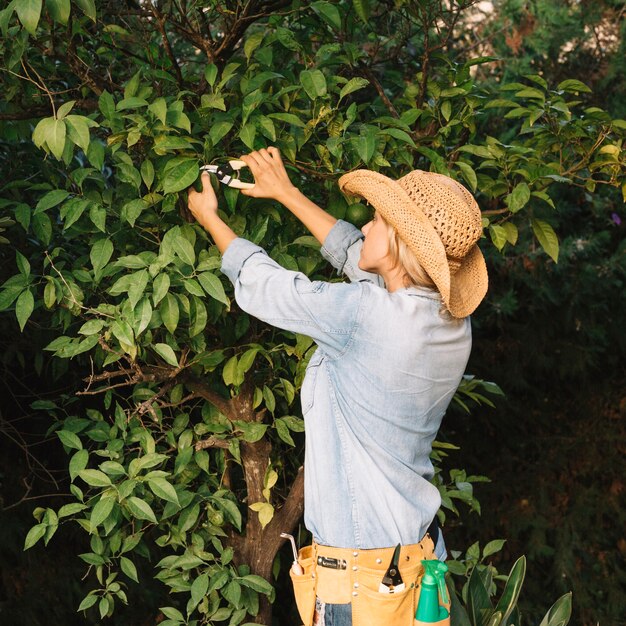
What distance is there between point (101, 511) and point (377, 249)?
2.63ft

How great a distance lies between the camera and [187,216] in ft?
5.98

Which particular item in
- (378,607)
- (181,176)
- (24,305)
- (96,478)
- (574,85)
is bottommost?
(96,478)

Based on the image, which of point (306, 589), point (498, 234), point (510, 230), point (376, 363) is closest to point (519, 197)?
point (498, 234)

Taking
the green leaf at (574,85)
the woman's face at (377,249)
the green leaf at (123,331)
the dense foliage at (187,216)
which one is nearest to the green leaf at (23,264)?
the dense foliage at (187,216)

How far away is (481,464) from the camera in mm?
4328

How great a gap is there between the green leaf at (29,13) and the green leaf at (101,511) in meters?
0.95

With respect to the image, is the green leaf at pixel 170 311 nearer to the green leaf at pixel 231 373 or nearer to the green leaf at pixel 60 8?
the green leaf at pixel 231 373

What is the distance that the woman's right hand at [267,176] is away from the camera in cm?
169

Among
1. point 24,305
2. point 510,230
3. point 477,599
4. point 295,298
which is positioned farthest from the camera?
point 477,599

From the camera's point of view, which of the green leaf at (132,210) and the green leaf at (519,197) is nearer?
the green leaf at (132,210)

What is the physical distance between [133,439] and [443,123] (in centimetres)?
105

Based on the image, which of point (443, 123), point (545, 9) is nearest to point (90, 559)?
point (443, 123)

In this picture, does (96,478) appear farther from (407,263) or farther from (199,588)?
(407,263)

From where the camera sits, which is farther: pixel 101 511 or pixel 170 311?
pixel 101 511
